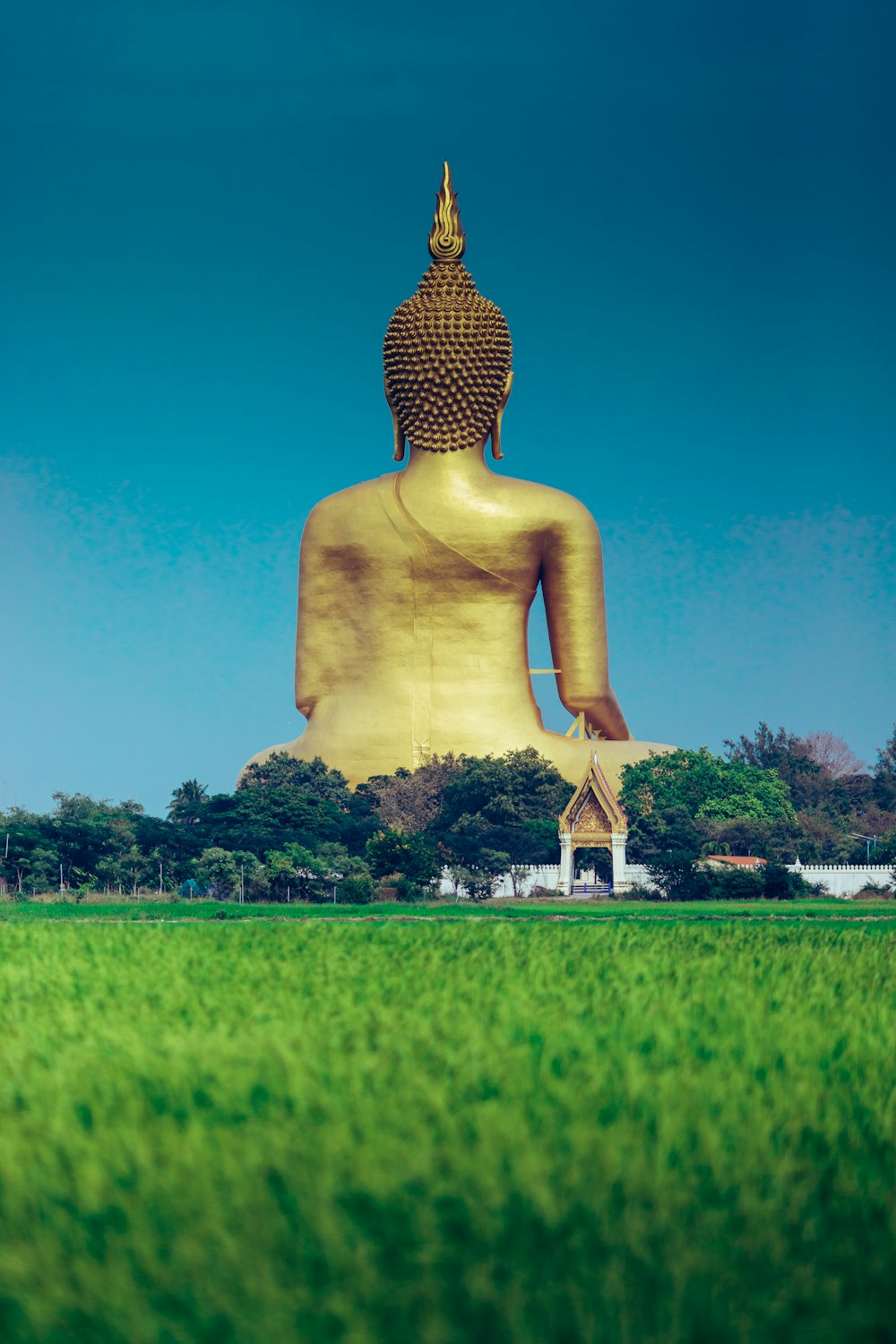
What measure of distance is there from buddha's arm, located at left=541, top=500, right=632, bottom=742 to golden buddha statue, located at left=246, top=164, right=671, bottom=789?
0.05m

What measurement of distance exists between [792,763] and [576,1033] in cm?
6073

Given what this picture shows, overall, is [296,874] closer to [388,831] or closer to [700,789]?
[388,831]

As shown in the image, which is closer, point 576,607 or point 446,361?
point 446,361

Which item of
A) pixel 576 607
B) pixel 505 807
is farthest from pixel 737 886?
pixel 576 607

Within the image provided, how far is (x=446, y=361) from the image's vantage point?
47.4 m

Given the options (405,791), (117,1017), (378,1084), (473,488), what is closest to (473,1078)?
(378,1084)

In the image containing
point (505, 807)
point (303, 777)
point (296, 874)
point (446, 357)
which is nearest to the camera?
point (296, 874)

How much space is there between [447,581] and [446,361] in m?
6.48

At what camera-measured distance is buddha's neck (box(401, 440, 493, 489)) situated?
160ft

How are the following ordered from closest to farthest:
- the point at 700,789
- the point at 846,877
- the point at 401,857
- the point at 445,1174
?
1. the point at 445,1174
2. the point at 401,857
3. the point at 846,877
4. the point at 700,789

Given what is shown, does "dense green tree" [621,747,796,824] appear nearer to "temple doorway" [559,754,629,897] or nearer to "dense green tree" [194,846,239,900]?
"temple doorway" [559,754,629,897]

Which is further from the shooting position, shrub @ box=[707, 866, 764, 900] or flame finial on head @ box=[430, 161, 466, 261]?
flame finial on head @ box=[430, 161, 466, 261]

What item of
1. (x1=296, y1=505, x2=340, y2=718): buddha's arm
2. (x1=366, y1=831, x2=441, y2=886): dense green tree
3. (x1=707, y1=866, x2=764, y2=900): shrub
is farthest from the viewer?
(x1=296, y1=505, x2=340, y2=718): buddha's arm

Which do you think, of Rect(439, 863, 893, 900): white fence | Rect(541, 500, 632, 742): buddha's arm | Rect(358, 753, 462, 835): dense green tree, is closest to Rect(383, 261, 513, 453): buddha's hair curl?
Rect(541, 500, 632, 742): buddha's arm
